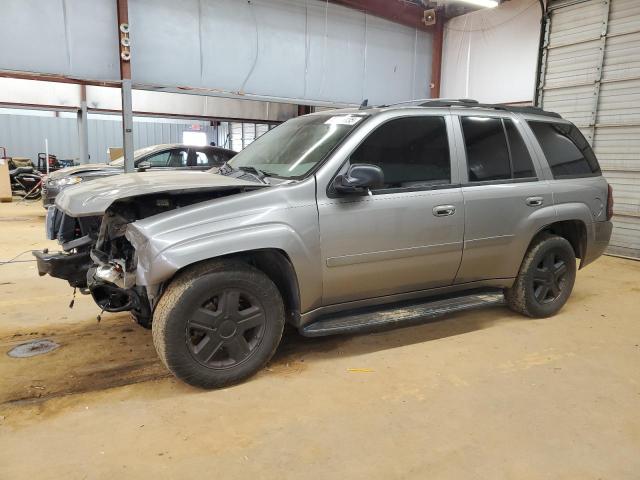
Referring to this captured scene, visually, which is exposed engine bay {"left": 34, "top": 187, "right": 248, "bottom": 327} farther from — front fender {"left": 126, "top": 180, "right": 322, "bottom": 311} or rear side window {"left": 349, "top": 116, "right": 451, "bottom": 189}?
rear side window {"left": 349, "top": 116, "right": 451, "bottom": 189}

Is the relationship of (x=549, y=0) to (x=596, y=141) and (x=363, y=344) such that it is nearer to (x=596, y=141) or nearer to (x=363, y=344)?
(x=596, y=141)

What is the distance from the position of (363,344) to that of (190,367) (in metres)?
1.36

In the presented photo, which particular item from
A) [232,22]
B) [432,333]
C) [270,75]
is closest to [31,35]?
[232,22]

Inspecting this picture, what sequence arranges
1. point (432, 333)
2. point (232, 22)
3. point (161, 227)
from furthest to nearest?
1. point (232, 22)
2. point (432, 333)
3. point (161, 227)

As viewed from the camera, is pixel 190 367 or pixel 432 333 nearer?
pixel 190 367

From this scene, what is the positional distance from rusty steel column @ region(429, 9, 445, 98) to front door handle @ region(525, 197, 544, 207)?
272 inches

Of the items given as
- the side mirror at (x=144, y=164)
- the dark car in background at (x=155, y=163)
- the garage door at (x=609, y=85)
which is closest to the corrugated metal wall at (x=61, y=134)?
the dark car in background at (x=155, y=163)

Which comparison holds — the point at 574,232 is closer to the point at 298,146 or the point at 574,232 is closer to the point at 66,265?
the point at 298,146

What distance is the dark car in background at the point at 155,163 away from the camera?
834 cm

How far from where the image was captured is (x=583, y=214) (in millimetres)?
4012

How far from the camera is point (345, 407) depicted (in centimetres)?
264

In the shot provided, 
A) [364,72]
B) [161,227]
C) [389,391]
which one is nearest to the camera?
[161,227]

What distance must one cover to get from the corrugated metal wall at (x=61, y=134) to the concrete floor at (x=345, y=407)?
64.1 ft

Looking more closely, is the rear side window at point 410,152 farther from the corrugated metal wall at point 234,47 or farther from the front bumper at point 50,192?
the front bumper at point 50,192
